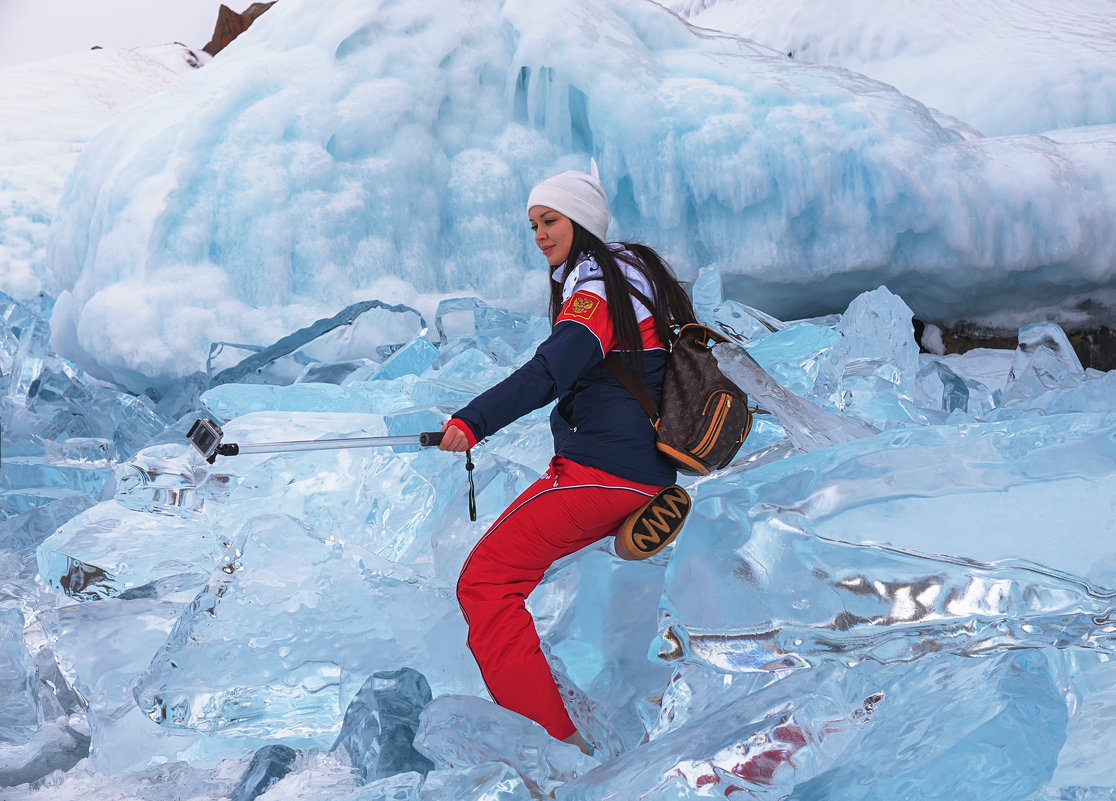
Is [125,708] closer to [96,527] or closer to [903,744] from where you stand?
[96,527]

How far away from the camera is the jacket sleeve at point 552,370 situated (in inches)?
52.4

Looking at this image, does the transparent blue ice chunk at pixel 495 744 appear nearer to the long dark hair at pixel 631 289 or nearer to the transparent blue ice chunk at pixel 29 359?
the long dark hair at pixel 631 289

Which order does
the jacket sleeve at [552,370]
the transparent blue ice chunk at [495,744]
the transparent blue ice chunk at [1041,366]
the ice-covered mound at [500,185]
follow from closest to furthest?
the transparent blue ice chunk at [495,744]
the jacket sleeve at [552,370]
the transparent blue ice chunk at [1041,366]
the ice-covered mound at [500,185]

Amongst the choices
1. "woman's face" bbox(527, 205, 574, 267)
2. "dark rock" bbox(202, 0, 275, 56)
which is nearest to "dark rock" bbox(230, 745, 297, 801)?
"woman's face" bbox(527, 205, 574, 267)

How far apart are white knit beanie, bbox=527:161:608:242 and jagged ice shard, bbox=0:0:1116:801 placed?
37 cm

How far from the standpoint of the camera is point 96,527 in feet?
6.46

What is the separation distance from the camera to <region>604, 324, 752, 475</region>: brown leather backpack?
1438mm

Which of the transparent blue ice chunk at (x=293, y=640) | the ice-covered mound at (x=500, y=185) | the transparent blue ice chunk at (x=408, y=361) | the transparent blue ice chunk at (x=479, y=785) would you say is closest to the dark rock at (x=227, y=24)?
the ice-covered mound at (x=500, y=185)

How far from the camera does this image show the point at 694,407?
57.3 inches

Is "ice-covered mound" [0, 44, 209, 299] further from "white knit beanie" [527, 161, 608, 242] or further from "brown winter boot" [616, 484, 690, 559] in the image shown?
"brown winter boot" [616, 484, 690, 559]

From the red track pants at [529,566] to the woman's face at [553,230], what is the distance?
15.5 inches

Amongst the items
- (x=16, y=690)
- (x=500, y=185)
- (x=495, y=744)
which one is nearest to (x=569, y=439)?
(x=495, y=744)

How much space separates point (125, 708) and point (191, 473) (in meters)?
0.68

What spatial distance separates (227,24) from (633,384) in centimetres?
1145
